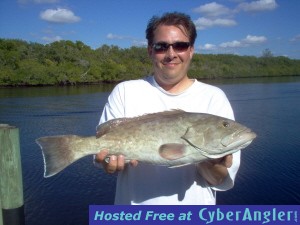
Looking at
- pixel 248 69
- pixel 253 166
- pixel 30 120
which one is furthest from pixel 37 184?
pixel 248 69

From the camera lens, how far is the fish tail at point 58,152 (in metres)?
3.57

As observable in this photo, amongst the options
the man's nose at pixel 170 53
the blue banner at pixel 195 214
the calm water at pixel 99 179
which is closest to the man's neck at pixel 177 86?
the man's nose at pixel 170 53

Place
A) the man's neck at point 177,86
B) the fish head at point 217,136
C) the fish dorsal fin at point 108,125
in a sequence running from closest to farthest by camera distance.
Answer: the fish head at point 217,136 → the fish dorsal fin at point 108,125 → the man's neck at point 177,86

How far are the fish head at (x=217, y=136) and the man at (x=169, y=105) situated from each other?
Result: 13 cm

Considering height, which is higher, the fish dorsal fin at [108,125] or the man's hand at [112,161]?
the fish dorsal fin at [108,125]

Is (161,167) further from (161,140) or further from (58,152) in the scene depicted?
(58,152)

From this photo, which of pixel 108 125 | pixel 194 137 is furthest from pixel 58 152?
pixel 194 137

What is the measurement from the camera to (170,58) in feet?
11.8

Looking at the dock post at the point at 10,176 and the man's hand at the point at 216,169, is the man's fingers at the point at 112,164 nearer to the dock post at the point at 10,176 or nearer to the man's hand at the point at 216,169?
the man's hand at the point at 216,169

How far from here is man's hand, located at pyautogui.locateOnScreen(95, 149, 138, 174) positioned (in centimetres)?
344

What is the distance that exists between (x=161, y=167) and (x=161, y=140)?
Result: 295 mm

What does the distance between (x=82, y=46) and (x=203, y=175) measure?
10266 cm

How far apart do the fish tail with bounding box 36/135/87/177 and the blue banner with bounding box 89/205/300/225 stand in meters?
0.56

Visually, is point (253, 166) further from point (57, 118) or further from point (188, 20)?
point (57, 118)
